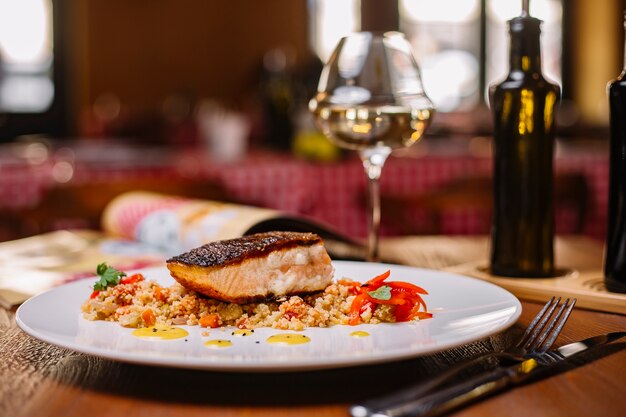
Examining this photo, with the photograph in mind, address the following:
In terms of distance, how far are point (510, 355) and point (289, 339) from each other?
20 centimetres

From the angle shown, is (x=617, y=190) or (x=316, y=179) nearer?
(x=617, y=190)

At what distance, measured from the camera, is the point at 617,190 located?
0.99 m

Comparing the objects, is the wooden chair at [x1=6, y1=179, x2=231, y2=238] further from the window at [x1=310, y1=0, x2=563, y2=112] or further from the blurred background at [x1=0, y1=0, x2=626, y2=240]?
the window at [x1=310, y1=0, x2=563, y2=112]

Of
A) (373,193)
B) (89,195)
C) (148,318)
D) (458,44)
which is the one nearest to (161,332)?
(148,318)

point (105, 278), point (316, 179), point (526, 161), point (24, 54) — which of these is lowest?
point (316, 179)

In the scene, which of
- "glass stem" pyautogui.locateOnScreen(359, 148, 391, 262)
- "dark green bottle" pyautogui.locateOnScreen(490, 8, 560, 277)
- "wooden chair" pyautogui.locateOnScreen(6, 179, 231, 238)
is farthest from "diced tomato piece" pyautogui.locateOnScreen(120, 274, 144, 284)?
"wooden chair" pyautogui.locateOnScreen(6, 179, 231, 238)

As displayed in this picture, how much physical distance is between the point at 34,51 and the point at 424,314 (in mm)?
6923

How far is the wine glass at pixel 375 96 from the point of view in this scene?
3.85 ft

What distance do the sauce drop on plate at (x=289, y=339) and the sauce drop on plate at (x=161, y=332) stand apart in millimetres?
88

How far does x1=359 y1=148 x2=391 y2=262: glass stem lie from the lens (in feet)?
3.81

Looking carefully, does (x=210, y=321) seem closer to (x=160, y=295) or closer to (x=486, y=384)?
(x=160, y=295)

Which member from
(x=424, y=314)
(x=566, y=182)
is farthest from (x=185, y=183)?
(x=424, y=314)

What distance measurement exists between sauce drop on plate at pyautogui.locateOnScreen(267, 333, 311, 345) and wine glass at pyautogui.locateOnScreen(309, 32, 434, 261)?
0.43 meters

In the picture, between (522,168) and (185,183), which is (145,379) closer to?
(522,168)
